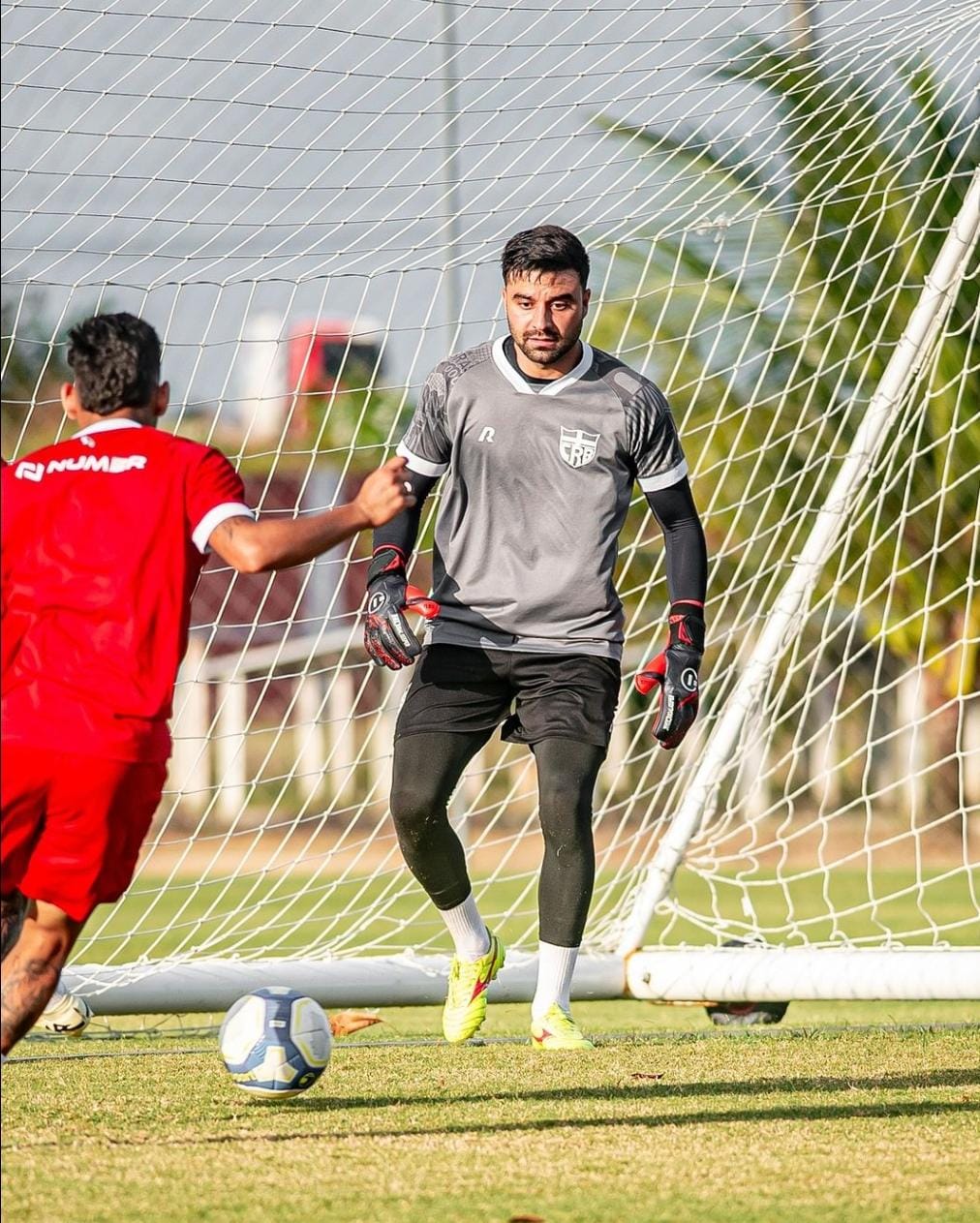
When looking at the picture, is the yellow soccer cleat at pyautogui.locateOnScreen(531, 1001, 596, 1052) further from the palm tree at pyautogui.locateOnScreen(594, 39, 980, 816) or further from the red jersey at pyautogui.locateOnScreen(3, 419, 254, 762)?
the palm tree at pyautogui.locateOnScreen(594, 39, 980, 816)

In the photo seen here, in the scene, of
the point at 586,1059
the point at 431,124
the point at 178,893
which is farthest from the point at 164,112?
the point at 178,893

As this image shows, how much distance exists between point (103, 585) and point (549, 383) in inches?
76.0

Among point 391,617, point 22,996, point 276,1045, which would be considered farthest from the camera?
point 391,617

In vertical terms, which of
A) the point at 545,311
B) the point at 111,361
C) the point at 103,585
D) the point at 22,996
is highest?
the point at 545,311

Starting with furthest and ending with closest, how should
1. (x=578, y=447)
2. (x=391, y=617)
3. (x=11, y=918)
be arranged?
(x=578, y=447) < (x=391, y=617) < (x=11, y=918)

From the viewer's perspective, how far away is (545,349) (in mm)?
5051

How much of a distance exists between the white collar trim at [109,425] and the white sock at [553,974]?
210 centimetres

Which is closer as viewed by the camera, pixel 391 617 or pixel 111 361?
pixel 111 361

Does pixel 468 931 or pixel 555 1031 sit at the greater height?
pixel 468 931

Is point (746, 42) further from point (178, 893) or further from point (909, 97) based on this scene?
point (178, 893)

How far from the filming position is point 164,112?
6656 mm

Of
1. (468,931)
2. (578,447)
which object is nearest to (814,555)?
(578,447)

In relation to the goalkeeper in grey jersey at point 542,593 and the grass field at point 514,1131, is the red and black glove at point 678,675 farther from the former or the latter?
the grass field at point 514,1131

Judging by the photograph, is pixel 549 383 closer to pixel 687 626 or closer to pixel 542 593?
pixel 542 593
